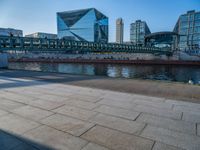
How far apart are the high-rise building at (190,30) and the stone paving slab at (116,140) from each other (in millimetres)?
108719

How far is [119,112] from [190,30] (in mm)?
116009

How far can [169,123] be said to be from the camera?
3.31 meters

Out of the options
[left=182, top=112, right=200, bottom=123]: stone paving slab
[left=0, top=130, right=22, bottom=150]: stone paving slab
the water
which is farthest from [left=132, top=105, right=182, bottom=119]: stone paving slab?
the water

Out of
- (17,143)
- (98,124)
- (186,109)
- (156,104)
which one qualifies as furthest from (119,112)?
(17,143)

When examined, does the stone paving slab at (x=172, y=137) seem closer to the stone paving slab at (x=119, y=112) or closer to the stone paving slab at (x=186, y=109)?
the stone paving slab at (x=119, y=112)

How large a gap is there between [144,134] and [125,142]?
50 centimetres

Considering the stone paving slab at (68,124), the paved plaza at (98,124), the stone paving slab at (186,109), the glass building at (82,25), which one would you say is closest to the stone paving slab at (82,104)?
the paved plaza at (98,124)

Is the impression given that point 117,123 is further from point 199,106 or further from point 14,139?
point 199,106

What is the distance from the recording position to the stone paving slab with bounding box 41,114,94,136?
2.99 m

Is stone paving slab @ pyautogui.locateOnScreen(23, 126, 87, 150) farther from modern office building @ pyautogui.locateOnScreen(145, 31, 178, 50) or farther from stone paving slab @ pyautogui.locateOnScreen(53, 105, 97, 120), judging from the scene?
modern office building @ pyautogui.locateOnScreen(145, 31, 178, 50)

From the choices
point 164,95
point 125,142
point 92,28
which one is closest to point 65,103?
point 125,142

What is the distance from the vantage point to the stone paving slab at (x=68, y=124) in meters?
2.99

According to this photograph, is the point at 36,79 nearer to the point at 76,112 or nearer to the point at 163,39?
the point at 76,112

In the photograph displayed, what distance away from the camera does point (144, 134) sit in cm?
→ 283
